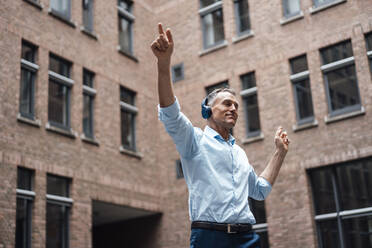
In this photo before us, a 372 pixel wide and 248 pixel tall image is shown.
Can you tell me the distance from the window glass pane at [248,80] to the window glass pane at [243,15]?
1.63 meters

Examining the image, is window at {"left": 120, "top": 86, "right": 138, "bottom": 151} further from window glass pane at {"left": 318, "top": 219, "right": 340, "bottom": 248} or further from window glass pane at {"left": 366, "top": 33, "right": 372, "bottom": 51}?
window glass pane at {"left": 366, "top": 33, "right": 372, "bottom": 51}

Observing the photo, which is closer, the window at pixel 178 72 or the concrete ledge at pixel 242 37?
the concrete ledge at pixel 242 37

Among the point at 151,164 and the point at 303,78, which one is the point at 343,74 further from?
the point at 151,164

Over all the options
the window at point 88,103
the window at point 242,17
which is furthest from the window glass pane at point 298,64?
the window at point 88,103

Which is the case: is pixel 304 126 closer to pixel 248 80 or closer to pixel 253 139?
pixel 253 139

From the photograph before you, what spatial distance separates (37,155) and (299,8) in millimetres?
9124

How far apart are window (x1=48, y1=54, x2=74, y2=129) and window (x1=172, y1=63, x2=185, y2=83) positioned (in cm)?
449

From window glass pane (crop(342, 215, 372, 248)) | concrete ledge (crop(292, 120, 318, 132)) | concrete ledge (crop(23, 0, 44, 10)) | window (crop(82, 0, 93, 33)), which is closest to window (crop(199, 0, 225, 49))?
window (crop(82, 0, 93, 33))

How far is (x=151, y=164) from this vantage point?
19.8 meters

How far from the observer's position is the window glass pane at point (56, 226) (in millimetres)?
15750

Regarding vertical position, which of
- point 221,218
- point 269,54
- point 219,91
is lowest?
point 221,218

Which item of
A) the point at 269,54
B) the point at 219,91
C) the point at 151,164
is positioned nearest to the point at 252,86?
the point at 269,54

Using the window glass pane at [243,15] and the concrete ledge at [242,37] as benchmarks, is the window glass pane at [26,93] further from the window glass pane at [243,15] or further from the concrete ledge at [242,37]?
the window glass pane at [243,15]

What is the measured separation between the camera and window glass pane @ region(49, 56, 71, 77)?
17.2 meters
